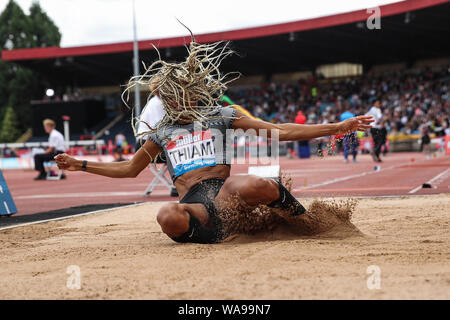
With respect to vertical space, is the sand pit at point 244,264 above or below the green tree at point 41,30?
below

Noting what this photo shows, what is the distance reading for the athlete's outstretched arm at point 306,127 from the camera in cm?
438

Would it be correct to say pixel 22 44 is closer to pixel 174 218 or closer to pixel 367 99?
pixel 367 99

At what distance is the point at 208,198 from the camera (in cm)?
→ 459

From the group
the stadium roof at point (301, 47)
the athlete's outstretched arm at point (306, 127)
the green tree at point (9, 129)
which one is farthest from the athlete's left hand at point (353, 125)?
the green tree at point (9, 129)

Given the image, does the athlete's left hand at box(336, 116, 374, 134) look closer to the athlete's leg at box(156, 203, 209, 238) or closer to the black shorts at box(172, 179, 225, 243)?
the black shorts at box(172, 179, 225, 243)

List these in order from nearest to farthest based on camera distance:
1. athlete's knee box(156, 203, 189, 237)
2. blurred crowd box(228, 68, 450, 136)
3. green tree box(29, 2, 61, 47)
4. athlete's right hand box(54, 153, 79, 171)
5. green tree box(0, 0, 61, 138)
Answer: athlete's knee box(156, 203, 189, 237)
athlete's right hand box(54, 153, 79, 171)
blurred crowd box(228, 68, 450, 136)
green tree box(0, 0, 61, 138)
green tree box(29, 2, 61, 47)

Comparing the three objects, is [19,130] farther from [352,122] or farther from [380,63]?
[352,122]

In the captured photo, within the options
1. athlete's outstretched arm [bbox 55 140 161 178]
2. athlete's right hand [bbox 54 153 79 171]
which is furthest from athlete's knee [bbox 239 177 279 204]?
athlete's right hand [bbox 54 153 79 171]

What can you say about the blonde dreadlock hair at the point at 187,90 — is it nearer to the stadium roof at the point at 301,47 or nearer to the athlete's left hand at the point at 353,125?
the athlete's left hand at the point at 353,125

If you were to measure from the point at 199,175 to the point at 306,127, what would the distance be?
3.14 feet

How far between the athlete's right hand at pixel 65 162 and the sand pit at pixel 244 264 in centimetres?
70

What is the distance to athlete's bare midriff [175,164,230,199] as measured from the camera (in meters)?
4.70

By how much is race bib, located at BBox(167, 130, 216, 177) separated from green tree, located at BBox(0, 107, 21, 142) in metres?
57.5

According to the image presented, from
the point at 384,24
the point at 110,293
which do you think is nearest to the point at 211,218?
the point at 110,293
